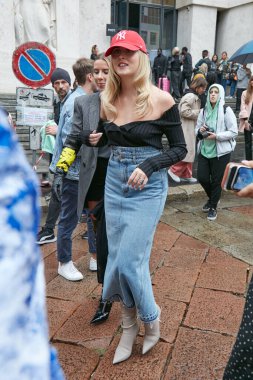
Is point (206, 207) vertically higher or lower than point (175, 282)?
lower

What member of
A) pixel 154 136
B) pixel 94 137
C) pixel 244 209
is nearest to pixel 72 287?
pixel 94 137

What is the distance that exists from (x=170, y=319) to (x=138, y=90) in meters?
1.58

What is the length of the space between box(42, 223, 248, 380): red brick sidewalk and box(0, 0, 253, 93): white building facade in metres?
10.4

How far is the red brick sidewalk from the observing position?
231 cm

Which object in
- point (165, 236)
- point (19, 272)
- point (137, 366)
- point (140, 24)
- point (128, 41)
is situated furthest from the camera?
point (140, 24)

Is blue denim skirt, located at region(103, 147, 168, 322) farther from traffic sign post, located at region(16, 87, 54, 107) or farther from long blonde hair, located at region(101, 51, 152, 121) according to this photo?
traffic sign post, located at region(16, 87, 54, 107)

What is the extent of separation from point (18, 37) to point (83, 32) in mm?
3264

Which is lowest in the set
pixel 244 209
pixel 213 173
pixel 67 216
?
pixel 244 209

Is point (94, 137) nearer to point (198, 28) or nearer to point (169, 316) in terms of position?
point (169, 316)

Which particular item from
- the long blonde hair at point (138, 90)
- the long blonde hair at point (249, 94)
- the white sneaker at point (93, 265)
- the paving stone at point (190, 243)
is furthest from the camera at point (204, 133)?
the long blonde hair at point (138, 90)

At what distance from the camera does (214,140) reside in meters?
5.21

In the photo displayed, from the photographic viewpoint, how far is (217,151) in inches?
204

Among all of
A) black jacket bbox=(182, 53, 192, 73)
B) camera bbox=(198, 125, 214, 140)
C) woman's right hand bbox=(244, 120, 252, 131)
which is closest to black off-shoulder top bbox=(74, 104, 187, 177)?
camera bbox=(198, 125, 214, 140)

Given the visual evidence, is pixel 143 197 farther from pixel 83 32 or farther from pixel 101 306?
pixel 83 32
